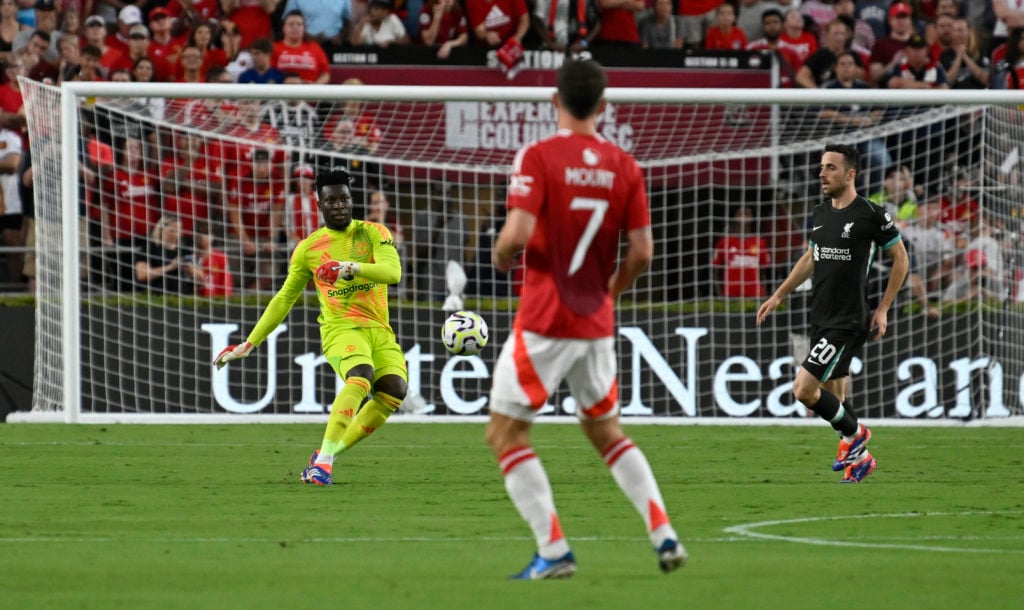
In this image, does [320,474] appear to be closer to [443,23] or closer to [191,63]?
[191,63]

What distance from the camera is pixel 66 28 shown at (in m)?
18.8

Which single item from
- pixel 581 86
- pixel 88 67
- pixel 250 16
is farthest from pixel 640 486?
pixel 250 16

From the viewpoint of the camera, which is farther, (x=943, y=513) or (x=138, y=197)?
(x=138, y=197)

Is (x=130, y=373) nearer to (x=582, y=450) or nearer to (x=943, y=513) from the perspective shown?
(x=582, y=450)

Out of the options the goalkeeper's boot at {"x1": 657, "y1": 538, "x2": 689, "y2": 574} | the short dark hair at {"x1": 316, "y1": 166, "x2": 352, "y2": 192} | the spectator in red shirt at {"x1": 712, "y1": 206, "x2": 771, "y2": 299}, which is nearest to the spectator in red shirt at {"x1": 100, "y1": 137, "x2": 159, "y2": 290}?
the spectator in red shirt at {"x1": 712, "y1": 206, "x2": 771, "y2": 299}

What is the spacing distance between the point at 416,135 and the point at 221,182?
2.12 metres

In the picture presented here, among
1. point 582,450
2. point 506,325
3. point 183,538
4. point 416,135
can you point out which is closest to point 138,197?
point 416,135

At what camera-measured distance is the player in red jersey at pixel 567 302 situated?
6613 mm

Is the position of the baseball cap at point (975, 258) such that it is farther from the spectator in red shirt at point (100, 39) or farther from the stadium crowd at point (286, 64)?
the spectator in red shirt at point (100, 39)

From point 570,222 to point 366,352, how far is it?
15.7ft

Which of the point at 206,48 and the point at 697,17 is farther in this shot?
the point at 697,17

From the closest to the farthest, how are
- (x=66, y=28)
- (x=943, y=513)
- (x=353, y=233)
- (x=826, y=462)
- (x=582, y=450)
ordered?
(x=943, y=513)
(x=353, y=233)
(x=826, y=462)
(x=582, y=450)
(x=66, y=28)

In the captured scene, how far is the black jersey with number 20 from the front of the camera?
1141 centimetres

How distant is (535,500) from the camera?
6.61 meters
